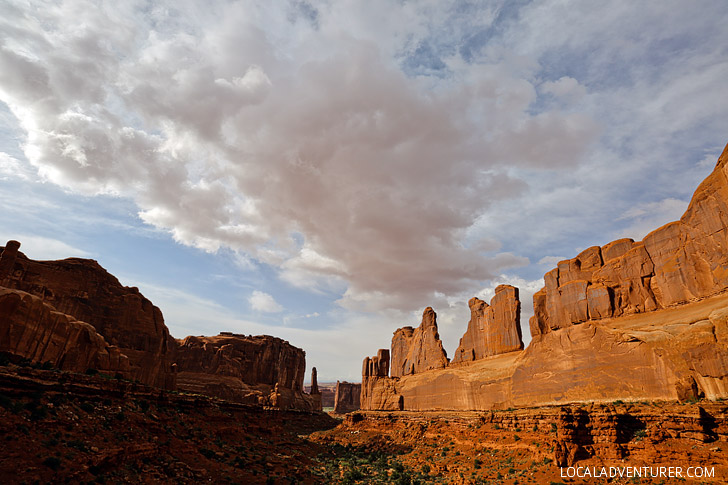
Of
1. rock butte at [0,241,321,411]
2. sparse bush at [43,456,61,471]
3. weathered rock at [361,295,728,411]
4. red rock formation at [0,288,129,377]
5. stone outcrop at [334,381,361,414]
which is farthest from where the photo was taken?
stone outcrop at [334,381,361,414]

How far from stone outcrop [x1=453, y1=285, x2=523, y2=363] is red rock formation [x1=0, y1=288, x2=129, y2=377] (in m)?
41.7

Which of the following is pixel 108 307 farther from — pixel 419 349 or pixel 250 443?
pixel 419 349

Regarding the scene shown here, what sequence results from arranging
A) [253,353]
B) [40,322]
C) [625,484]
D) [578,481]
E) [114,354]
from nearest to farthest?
[625,484]
[578,481]
[40,322]
[114,354]
[253,353]

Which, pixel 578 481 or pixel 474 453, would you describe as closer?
pixel 578 481

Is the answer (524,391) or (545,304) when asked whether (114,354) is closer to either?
(524,391)

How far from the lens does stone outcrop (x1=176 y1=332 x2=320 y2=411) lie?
8412 centimetres

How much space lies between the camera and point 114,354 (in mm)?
32031

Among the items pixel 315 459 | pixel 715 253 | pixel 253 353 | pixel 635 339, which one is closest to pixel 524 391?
pixel 635 339

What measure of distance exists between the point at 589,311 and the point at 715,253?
10.9 meters

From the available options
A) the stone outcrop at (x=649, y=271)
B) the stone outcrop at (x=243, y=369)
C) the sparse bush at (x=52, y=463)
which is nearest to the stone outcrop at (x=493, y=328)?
the stone outcrop at (x=649, y=271)

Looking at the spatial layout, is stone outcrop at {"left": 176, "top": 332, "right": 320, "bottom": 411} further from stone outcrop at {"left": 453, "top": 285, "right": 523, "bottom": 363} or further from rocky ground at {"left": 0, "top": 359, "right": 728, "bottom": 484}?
stone outcrop at {"left": 453, "top": 285, "right": 523, "bottom": 363}

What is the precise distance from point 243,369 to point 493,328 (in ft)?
239

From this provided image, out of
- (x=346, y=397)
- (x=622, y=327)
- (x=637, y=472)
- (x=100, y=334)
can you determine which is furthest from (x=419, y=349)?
(x=346, y=397)

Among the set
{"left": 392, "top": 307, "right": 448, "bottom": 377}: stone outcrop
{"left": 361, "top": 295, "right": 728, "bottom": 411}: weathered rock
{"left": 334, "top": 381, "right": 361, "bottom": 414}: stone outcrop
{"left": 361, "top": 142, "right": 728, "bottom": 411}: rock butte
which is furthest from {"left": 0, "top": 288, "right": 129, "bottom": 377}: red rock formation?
{"left": 334, "top": 381, "right": 361, "bottom": 414}: stone outcrop
